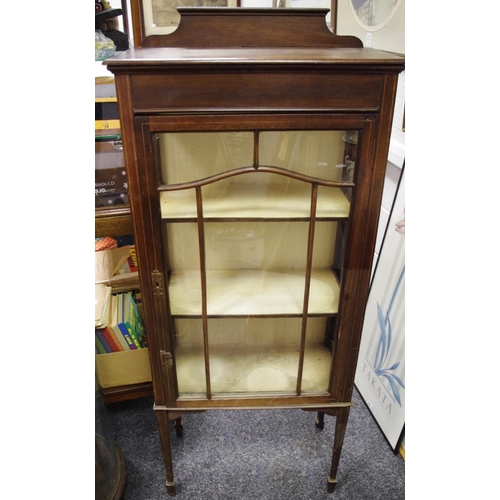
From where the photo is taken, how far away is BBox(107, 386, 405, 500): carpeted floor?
1180mm

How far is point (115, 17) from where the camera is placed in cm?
121

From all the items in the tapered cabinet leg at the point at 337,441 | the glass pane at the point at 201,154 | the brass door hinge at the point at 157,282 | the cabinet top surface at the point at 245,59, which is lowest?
the tapered cabinet leg at the point at 337,441

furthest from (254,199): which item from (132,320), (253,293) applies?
(132,320)

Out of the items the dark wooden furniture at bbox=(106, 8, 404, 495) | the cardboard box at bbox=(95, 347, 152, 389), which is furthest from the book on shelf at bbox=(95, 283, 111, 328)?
the dark wooden furniture at bbox=(106, 8, 404, 495)

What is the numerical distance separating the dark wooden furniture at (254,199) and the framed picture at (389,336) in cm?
27

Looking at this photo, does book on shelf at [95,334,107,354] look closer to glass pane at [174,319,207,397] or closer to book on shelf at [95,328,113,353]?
book on shelf at [95,328,113,353]

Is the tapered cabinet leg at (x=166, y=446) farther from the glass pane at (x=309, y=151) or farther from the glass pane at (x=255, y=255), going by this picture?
the glass pane at (x=309, y=151)

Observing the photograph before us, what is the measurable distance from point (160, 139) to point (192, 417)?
98cm

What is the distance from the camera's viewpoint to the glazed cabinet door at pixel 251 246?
2.58ft

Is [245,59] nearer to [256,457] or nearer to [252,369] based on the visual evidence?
[252,369]

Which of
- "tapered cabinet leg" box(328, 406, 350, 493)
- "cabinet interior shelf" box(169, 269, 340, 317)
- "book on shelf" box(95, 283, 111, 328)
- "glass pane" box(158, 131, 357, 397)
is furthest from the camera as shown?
"book on shelf" box(95, 283, 111, 328)

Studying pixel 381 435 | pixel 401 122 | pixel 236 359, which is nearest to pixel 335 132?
pixel 401 122

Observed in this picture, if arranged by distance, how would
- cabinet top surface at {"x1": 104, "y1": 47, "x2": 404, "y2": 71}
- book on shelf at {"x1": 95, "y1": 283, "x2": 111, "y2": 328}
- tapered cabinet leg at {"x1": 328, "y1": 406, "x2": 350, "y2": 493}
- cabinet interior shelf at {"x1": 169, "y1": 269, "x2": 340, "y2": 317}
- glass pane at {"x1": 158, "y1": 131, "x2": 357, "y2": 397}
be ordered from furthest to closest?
book on shelf at {"x1": 95, "y1": 283, "x2": 111, "y2": 328} → tapered cabinet leg at {"x1": 328, "y1": 406, "x2": 350, "y2": 493} → cabinet interior shelf at {"x1": 169, "y1": 269, "x2": 340, "y2": 317} → glass pane at {"x1": 158, "y1": 131, "x2": 357, "y2": 397} → cabinet top surface at {"x1": 104, "y1": 47, "x2": 404, "y2": 71}

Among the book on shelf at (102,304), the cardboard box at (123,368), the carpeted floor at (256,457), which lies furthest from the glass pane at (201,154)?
the carpeted floor at (256,457)
